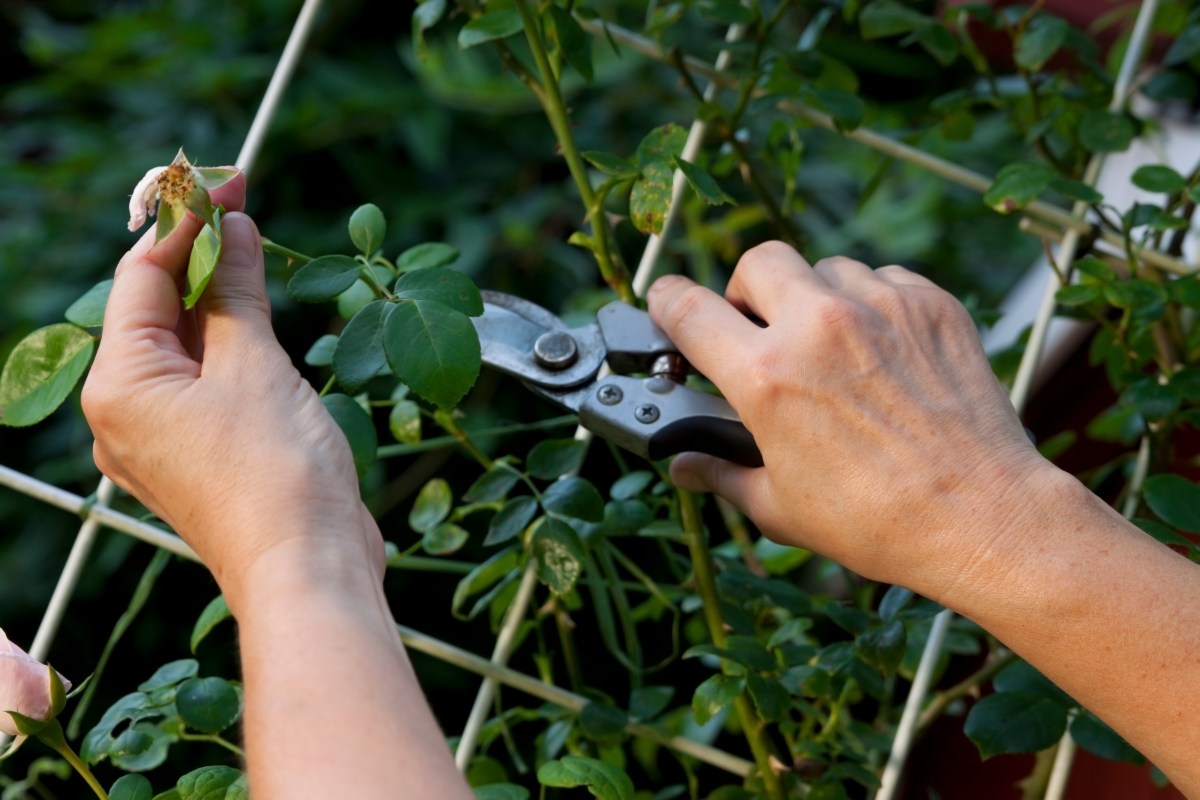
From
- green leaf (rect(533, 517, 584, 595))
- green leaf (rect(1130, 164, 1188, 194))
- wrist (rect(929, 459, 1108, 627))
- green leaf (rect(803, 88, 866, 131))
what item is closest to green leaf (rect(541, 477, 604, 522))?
green leaf (rect(533, 517, 584, 595))

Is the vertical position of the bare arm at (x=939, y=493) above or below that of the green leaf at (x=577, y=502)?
above

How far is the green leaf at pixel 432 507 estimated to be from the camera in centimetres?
84

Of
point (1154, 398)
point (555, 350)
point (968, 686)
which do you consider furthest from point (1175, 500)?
point (555, 350)

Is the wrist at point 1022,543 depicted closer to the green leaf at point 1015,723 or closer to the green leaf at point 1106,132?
the green leaf at point 1015,723

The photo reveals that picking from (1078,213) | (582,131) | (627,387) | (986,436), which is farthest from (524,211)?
(986,436)

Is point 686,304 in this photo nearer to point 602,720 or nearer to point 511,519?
point 511,519

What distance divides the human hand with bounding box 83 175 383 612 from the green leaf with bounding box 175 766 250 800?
137 mm

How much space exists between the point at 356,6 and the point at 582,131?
40cm

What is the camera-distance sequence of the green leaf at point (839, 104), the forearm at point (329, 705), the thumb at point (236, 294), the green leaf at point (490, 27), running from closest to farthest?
the forearm at point (329, 705), the thumb at point (236, 294), the green leaf at point (490, 27), the green leaf at point (839, 104)

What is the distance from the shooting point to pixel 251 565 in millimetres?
524

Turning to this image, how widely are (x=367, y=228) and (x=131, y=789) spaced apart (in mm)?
313

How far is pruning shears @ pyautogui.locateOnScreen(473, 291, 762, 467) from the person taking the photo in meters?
0.72

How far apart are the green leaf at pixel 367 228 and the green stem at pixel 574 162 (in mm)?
141

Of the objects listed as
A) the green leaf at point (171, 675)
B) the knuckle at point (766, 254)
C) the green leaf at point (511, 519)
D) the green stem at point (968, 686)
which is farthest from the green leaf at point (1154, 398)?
the green leaf at point (171, 675)
